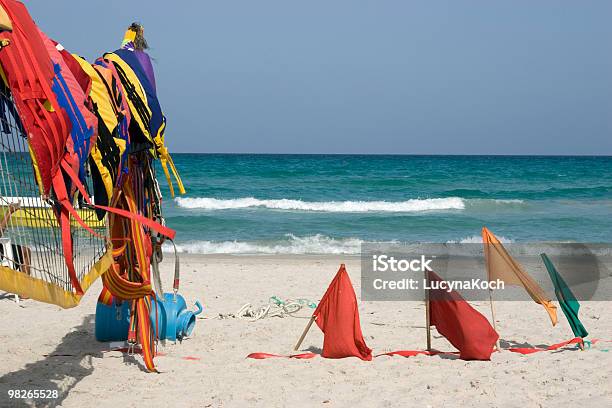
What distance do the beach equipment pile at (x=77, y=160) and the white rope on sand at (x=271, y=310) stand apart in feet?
6.67

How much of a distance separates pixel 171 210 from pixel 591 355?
1982 cm

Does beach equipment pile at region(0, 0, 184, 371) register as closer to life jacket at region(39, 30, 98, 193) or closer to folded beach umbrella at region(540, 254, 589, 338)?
life jacket at region(39, 30, 98, 193)

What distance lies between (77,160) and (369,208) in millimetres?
23188

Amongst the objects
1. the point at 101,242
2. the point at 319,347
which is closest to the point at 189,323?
the point at 319,347

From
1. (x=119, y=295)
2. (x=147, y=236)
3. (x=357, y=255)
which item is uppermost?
(x=147, y=236)

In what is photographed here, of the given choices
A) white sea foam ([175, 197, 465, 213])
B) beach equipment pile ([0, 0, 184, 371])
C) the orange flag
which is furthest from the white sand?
white sea foam ([175, 197, 465, 213])

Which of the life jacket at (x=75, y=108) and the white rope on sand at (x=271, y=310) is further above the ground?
the life jacket at (x=75, y=108)

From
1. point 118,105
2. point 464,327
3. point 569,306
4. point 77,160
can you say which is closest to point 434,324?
point 464,327

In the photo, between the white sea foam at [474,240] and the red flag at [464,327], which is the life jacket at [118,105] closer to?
the red flag at [464,327]

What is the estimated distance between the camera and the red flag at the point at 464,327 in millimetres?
6371

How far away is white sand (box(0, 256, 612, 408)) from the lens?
17.7 ft

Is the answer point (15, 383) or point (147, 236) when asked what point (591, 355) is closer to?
point (147, 236)

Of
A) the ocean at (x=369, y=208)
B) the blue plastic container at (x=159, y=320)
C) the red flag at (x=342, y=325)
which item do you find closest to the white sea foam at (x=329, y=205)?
the ocean at (x=369, y=208)

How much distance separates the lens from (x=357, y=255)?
15.1 m
